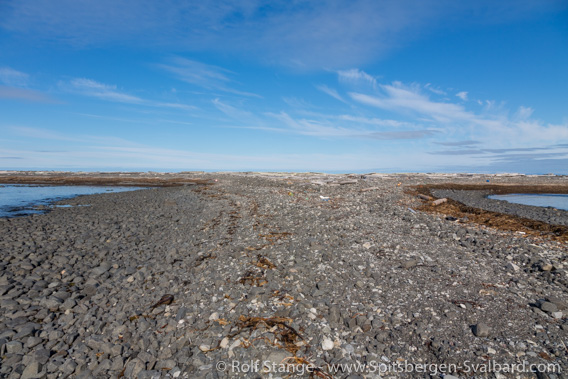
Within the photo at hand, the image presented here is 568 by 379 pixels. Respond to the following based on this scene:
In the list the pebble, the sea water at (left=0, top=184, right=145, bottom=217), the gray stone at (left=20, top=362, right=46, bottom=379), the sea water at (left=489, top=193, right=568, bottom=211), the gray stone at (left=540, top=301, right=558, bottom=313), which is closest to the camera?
the gray stone at (left=20, top=362, right=46, bottom=379)

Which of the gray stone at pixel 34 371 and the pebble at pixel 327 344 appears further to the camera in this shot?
the pebble at pixel 327 344

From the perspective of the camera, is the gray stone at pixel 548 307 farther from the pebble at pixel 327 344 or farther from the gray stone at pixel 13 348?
the gray stone at pixel 13 348

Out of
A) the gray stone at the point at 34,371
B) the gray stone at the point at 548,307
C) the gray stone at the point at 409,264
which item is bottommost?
the gray stone at the point at 34,371

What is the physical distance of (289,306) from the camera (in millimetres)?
6484

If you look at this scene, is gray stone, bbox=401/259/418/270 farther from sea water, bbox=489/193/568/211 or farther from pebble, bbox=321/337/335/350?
sea water, bbox=489/193/568/211

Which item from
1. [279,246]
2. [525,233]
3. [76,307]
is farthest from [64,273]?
[525,233]

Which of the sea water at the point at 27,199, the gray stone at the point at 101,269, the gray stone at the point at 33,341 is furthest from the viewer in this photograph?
the sea water at the point at 27,199

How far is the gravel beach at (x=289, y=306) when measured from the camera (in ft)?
15.9

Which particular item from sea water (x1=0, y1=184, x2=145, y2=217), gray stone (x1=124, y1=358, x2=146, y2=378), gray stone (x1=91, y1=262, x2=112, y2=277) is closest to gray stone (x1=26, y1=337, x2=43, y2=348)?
gray stone (x1=124, y1=358, x2=146, y2=378)

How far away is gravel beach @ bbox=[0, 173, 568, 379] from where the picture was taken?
4.85 m

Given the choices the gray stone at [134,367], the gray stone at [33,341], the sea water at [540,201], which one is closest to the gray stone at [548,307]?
the gray stone at [134,367]

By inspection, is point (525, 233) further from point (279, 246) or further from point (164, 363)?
point (164, 363)

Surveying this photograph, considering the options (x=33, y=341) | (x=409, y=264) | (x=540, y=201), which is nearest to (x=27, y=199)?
(x=33, y=341)

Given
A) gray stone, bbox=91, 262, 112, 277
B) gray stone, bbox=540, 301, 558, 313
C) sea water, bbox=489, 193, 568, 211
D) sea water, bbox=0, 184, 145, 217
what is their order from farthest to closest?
sea water, bbox=489, 193, 568, 211
sea water, bbox=0, 184, 145, 217
gray stone, bbox=91, 262, 112, 277
gray stone, bbox=540, 301, 558, 313
